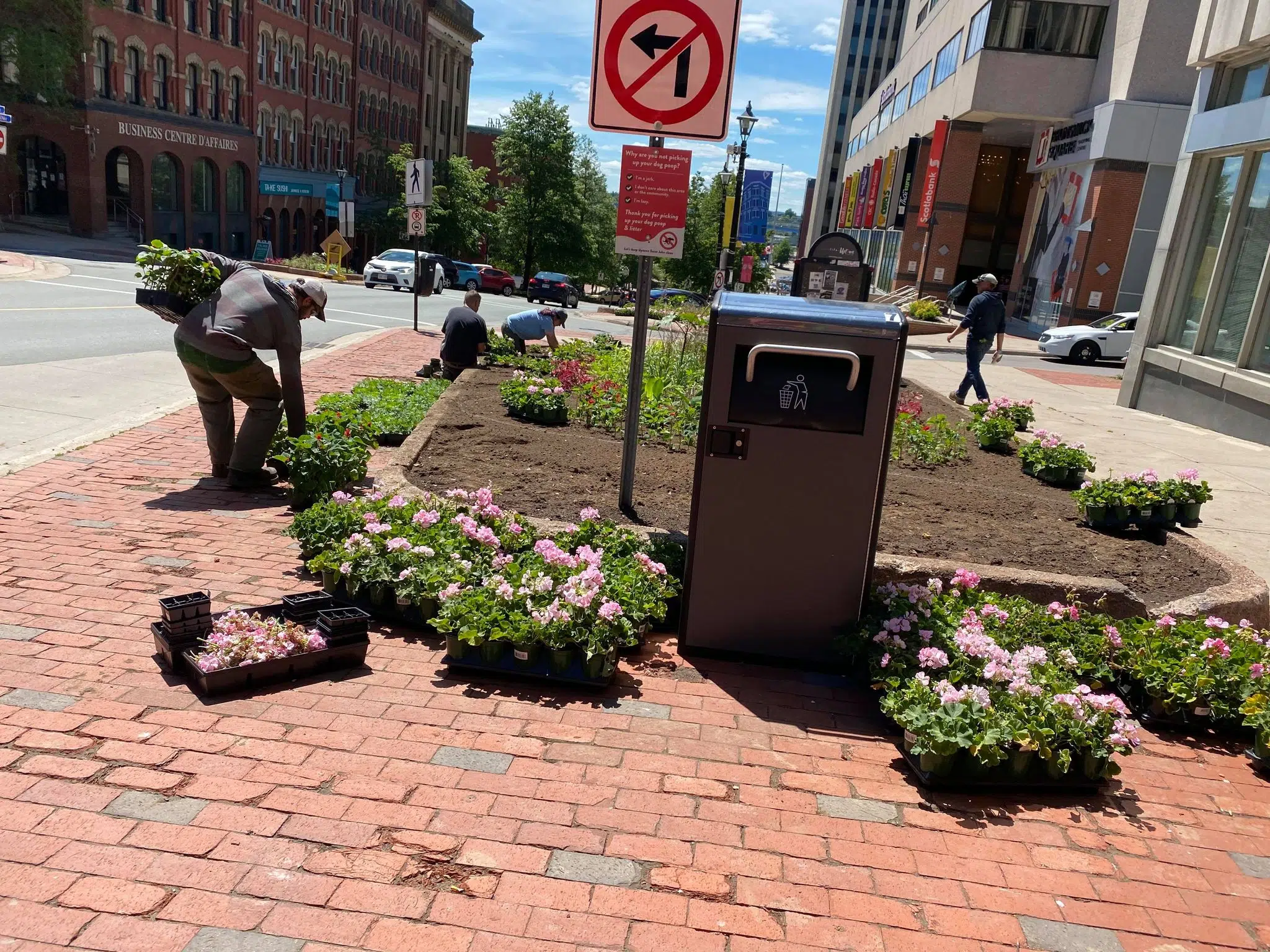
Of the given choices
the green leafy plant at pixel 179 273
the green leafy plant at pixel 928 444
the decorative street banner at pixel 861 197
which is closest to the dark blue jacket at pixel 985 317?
the green leafy plant at pixel 928 444

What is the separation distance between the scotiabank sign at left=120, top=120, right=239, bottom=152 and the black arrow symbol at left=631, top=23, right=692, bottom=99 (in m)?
38.0

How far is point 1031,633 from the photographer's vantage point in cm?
427

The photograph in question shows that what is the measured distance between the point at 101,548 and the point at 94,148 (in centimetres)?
3658

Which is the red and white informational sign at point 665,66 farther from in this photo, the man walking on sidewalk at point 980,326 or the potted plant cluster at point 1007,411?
the man walking on sidewalk at point 980,326

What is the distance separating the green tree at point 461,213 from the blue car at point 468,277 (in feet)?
39.1

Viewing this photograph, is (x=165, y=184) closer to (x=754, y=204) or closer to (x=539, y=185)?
(x=539, y=185)

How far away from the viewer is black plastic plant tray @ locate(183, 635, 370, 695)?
3.65 metres

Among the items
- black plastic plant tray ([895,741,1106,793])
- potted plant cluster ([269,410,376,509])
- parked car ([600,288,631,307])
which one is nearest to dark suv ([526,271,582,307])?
parked car ([600,288,631,307])

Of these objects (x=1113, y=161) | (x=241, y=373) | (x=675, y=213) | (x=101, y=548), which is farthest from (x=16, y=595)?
(x=1113, y=161)

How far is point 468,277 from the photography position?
131 ft

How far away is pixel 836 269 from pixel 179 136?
39.0 m

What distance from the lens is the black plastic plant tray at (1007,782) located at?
341 cm

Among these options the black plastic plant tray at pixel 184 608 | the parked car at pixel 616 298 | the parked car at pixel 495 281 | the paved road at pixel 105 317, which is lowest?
the parked car at pixel 616 298

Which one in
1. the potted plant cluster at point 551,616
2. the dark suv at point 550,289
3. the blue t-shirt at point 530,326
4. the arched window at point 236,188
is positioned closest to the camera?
the potted plant cluster at point 551,616
